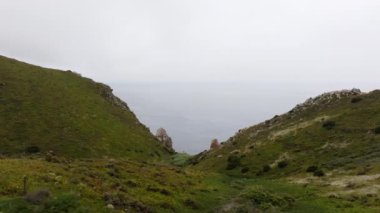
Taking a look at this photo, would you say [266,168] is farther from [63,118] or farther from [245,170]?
[63,118]

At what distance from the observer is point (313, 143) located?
62.2m

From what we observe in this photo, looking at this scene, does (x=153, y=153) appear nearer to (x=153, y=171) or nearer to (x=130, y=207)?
(x=153, y=171)

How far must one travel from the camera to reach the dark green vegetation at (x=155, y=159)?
27.6 meters

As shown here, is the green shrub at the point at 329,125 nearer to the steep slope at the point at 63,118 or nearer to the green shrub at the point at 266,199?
the steep slope at the point at 63,118

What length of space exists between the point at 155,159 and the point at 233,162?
55.5 ft

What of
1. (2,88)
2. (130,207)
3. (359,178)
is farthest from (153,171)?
(2,88)

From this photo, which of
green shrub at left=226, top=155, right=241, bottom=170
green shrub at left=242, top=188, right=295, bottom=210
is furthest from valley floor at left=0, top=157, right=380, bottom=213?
green shrub at left=226, top=155, right=241, bottom=170

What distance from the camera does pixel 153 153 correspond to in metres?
77.4

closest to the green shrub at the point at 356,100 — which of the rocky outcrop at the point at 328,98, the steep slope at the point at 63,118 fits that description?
the rocky outcrop at the point at 328,98

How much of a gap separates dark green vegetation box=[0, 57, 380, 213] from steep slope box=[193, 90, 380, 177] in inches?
6.3

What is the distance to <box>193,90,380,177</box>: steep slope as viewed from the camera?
176 feet

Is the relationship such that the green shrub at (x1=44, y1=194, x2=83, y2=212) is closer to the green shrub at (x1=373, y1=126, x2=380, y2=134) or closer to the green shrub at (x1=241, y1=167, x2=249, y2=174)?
the green shrub at (x1=241, y1=167, x2=249, y2=174)

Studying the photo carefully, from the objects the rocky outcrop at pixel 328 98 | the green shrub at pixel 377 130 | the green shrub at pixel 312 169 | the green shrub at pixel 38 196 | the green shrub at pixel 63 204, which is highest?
the rocky outcrop at pixel 328 98

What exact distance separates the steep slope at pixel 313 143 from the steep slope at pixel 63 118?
522 inches
